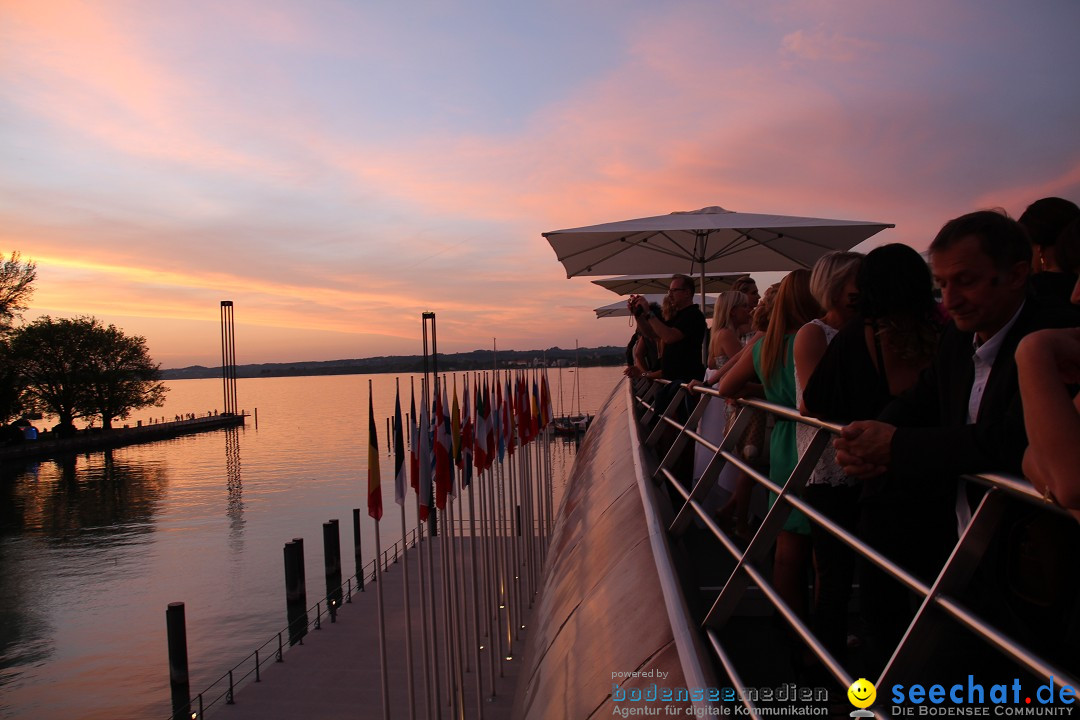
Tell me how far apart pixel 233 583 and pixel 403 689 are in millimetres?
20479

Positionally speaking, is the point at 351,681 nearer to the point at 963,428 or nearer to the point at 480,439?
the point at 480,439

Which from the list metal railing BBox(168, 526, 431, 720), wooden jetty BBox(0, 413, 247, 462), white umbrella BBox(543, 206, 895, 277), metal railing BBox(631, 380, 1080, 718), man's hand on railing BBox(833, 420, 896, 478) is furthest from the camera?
wooden jetty BBox(0, 413, 247, 462)

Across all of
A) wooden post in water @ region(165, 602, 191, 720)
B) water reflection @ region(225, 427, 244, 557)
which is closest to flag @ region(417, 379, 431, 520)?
wooden post in water @ region(165, 602, 191, 720)

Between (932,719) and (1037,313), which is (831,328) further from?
(932,719)

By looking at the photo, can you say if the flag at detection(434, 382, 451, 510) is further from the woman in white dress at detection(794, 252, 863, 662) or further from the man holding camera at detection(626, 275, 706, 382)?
the woman in white dress at detection(794, 252, 863, 662)

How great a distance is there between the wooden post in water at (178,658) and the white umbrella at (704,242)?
16.4 m

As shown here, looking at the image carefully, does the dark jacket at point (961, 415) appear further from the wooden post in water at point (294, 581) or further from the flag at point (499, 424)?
the wooden post in water at point (294, 581)

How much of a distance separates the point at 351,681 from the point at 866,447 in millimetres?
18064

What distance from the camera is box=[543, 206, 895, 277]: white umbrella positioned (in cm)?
816

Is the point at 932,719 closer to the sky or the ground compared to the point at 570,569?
closer to the sky

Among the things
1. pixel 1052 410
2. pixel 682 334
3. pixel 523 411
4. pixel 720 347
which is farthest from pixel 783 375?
pixel 523 411

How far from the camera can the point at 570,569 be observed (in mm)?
5051

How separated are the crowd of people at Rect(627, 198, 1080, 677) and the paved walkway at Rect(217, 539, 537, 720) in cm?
1107

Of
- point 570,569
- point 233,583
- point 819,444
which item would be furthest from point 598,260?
point 233,583
